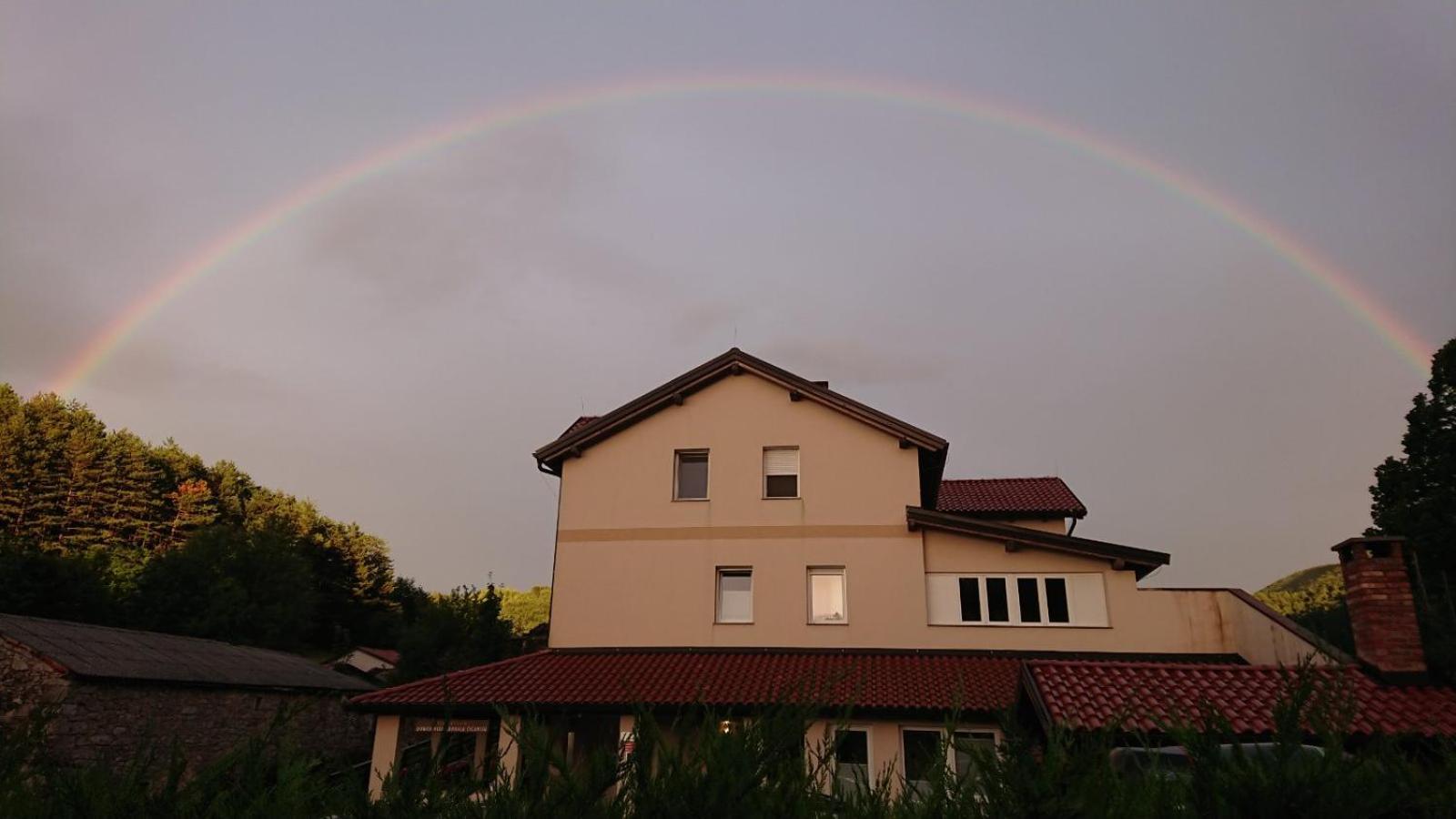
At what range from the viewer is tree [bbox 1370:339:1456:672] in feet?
102

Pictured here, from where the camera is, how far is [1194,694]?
12219 millimetres

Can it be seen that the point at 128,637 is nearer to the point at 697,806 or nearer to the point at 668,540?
the point at 668,540

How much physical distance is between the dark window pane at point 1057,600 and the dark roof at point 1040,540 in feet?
2.35

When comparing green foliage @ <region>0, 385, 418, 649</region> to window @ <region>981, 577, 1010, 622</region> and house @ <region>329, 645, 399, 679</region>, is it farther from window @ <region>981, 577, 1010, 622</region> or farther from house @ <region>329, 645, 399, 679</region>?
window @ <region>981, 577, 1010, 622</region>

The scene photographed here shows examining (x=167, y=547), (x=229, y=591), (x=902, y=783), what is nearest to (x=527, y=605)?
(x=229, y=591)

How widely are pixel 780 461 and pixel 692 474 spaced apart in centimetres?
216

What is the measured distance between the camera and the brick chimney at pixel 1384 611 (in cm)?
1214

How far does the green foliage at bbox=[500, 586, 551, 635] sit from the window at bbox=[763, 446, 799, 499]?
1274 inches

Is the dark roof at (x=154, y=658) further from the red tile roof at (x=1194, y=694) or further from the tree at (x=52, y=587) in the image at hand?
the red tile roof at (x=1194, y=694)

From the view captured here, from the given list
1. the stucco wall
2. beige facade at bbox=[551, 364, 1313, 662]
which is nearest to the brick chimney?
beige facade at bbox=[551, 364, 1313, 662]

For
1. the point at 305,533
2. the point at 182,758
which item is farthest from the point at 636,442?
the point at 305,533

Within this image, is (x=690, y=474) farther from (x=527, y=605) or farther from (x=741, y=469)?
(x=527, y=605)

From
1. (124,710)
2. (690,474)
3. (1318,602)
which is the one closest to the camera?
(124,710)

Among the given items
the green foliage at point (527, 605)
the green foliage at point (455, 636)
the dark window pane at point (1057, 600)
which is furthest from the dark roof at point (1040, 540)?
the green foliage at point (527, 605)
